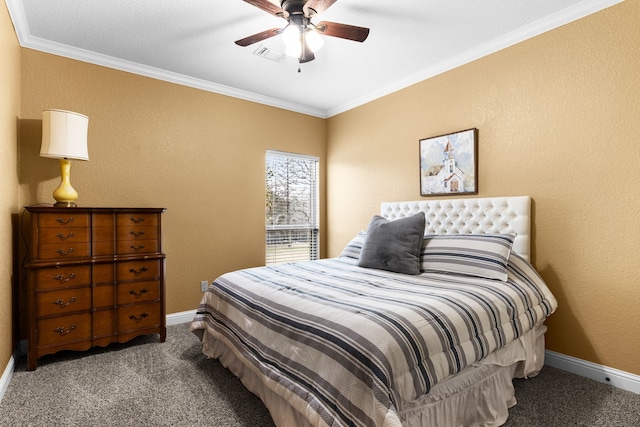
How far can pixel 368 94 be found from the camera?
13.4ft

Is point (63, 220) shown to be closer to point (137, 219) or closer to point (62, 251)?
point (62, 251)

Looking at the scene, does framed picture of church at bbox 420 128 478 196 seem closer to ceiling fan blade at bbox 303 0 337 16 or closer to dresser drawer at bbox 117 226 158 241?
ceiling fan blade at bbox 303 0 337 16

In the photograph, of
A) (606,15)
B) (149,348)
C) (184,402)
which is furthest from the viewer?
(149,348)

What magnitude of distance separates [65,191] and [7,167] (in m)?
0.42

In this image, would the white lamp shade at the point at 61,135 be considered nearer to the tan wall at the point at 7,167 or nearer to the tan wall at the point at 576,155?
the tan wall at the point at 7,167

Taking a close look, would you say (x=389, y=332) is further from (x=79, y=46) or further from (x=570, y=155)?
(x=79, y=46)

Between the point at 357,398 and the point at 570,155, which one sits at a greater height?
the point at 570,155

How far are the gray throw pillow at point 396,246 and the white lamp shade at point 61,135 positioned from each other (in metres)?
2.49

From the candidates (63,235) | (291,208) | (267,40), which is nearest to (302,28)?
(267,40)

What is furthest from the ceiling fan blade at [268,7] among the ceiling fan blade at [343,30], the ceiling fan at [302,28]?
the ceiling fan blade at [343,30]

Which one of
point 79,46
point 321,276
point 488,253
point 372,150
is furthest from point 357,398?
point 79,46

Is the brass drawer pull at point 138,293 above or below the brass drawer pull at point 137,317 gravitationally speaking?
above

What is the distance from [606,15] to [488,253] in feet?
5.97

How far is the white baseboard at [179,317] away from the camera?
11.3 feet
